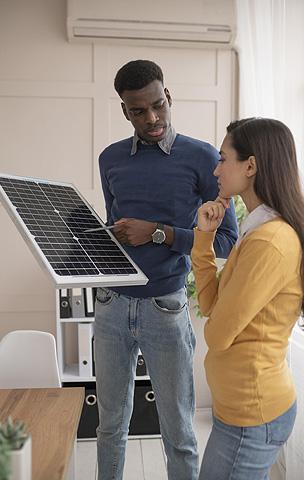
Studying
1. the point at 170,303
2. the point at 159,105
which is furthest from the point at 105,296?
the point at 159,105

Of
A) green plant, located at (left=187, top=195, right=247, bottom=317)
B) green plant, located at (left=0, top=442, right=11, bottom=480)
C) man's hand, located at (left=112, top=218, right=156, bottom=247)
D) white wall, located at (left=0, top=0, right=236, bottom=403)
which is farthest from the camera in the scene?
white wall, located at (left=0, top=0, right=236, bottom=403)

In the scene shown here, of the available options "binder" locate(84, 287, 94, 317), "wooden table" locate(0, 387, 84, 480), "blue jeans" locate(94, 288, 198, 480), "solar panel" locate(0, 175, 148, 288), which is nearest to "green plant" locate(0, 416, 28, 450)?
"wooden table" locate(0, 387, 84, 480)

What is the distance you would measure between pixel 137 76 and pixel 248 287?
2.92ft

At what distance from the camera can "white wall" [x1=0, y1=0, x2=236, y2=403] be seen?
3.62 meters

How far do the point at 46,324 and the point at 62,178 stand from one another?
95cm

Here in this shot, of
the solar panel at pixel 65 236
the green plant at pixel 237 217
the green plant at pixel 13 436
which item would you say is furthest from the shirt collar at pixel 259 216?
the green plant at pixel 237 217

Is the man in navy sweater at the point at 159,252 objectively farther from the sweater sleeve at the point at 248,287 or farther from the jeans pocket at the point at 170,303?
the sweater sleeve at the point at 248,287

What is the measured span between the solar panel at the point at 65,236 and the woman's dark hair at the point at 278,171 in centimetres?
47

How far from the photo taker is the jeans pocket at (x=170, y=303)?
6.15ft

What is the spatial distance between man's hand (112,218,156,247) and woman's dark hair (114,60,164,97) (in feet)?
1.46

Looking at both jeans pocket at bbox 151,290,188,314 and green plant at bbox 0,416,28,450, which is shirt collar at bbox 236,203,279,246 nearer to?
jeans pocket at bbox 151,290,188,314

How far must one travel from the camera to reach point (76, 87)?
3666 millimetres

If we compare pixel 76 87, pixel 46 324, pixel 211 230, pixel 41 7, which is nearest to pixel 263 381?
pixel 211 230

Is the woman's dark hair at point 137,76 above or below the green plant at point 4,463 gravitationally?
above
